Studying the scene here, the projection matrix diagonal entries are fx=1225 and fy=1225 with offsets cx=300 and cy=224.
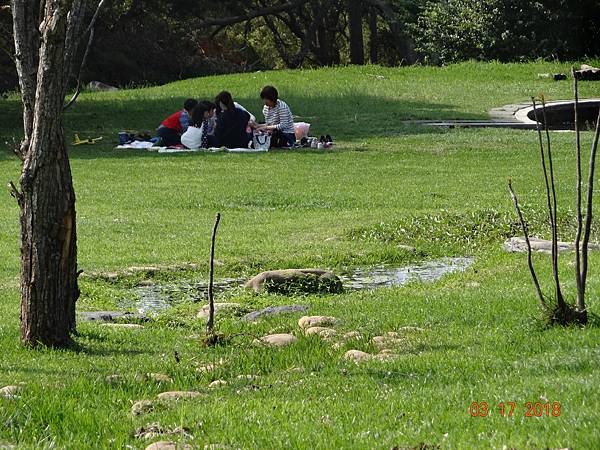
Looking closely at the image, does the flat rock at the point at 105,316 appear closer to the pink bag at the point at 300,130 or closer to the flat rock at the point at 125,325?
the flat rock at the point at 125,325

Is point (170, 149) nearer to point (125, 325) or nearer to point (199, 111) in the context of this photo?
point (199, 111)

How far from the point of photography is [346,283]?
1169 cm

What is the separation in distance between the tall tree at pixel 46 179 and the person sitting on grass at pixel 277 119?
1501cm

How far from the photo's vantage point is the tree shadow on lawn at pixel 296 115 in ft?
85.5

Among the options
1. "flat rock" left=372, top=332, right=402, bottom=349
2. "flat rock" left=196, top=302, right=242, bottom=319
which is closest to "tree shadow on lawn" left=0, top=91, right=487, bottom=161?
"flat rock" left=196, top=302, right=242, bottom=319

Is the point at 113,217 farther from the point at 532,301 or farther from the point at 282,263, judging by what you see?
the point at 532,301

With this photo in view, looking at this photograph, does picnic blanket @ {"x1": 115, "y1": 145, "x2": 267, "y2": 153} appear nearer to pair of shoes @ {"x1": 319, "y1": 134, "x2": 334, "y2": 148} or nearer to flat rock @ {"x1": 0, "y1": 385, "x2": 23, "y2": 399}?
pair of shoes @ {"x1": 319, "y1": 134, "x2": 334, "y2": 148}

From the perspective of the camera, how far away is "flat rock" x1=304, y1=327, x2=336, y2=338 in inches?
316

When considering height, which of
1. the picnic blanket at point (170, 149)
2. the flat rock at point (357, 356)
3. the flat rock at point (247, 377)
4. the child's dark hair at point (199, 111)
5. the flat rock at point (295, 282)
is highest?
the child's dark hair at point (199, 111)

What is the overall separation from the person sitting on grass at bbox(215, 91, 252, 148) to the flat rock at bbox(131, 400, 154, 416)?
16547mm

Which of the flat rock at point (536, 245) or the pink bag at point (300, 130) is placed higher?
the pink bag at point (300, 130)

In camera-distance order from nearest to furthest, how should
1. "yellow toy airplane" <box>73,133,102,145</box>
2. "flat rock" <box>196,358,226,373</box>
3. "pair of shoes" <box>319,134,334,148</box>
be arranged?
1. "flat rock" <box>196,358,226,373</box>
2. "pair of shoes" <box>319,134,334,148</box>
3. "yellow toy airplane" <box>73,133,102,145</box>

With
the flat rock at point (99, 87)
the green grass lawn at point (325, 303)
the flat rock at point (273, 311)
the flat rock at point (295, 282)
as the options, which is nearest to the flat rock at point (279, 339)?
the green grass lawn at point (325, 303)

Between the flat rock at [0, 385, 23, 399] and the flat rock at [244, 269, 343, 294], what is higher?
the flat rock at [0, 385, 23, 399]
